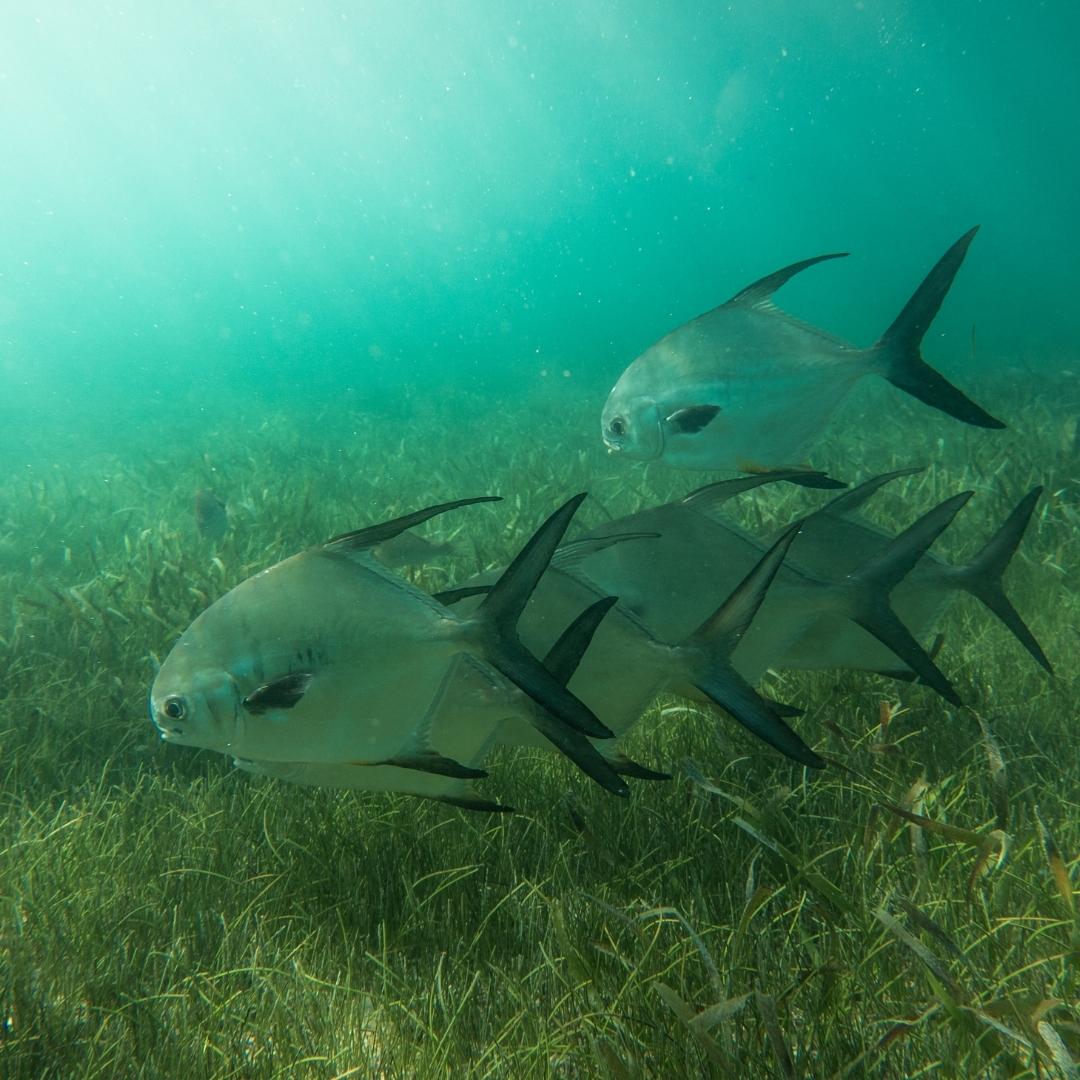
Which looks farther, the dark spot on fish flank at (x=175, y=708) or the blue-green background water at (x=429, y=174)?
the blue-green background water at (x=429, y=174)

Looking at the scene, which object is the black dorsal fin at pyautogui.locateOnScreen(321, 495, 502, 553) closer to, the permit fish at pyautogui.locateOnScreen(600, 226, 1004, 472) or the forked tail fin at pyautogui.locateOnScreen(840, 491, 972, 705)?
the forked tail fin at pyautogui.locateOnScreen(840, 491, 972, 705)

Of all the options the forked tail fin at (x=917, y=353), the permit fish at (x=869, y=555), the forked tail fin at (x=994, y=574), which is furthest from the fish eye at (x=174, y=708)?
the forked tail fin at (x=917, y=353)

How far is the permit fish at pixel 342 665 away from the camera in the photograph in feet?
5.63

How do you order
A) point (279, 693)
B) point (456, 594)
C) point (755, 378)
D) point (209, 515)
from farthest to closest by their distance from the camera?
point (209, 515) < point (755, 378) < point (456, 594) < point (279, 693)

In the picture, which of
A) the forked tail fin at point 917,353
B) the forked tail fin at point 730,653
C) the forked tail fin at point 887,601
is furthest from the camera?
the forked tail fin at point 917,353

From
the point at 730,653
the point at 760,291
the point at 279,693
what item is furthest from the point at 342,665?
the point at 760,291

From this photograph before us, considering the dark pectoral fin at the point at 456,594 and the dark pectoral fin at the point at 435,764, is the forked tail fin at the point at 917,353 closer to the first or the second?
the dark pectoral fin at the point at 456,594

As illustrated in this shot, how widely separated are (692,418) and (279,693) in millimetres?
2379

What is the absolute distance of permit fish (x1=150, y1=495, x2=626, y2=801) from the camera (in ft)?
5.63

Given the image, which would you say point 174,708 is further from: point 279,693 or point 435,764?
point 435,764

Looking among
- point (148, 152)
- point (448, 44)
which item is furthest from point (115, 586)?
point (148, 152)

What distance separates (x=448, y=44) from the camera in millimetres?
70625

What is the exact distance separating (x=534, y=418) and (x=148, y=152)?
389ft

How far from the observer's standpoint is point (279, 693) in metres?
1.72
